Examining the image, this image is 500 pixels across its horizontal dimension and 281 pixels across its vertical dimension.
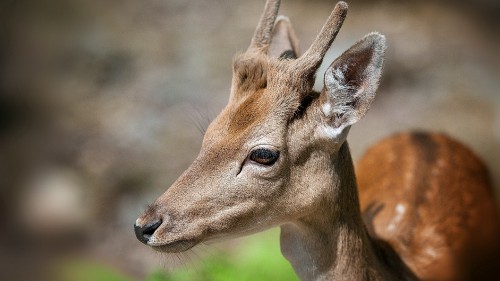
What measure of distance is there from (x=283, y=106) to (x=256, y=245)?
11.3 ft

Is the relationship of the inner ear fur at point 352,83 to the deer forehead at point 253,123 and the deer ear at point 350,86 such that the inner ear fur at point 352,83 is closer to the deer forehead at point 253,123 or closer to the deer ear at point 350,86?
the deer ear at point 350,86

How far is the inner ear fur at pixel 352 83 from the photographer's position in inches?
136

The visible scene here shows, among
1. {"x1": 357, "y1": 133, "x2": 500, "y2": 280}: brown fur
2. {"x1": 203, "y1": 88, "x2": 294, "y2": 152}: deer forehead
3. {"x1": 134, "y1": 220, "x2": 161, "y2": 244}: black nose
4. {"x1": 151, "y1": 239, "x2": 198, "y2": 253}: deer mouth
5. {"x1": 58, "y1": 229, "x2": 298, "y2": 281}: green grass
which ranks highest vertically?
{"x1": 203, "y1": 88, "x2": 294, "y2": 152}: deer forehead

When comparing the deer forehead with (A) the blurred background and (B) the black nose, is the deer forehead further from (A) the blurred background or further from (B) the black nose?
(A) the blurred background

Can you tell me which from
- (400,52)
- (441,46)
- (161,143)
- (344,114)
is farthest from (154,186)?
(344,114)

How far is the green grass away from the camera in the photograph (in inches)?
244

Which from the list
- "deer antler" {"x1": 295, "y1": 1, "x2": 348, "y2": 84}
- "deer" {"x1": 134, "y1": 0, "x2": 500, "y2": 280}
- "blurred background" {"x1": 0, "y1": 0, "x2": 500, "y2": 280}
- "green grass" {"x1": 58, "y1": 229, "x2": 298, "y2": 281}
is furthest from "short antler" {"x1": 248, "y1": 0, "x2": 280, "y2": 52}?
"blurred background" {"x1": 0, "y1": 0, "x2": 500, "y2": 280}

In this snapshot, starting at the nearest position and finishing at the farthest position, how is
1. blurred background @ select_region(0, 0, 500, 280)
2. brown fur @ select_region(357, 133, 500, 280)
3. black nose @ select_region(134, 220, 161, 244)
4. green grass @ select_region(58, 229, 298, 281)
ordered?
black nose @ select_region(134, 220, 161, 244)
brown fur @ select_region(357, 133, 500, 280)
green grass @ select_region(58, 229, 298, 281)
blurred background @ select_region(0, 0, 500, 280)

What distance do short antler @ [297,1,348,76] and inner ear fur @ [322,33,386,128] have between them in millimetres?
91

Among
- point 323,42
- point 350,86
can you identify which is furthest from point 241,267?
point 323,42

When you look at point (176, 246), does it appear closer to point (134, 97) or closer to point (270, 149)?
point (270, 149)

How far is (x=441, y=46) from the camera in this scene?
9.24 metres

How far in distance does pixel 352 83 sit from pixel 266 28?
0.69 meters

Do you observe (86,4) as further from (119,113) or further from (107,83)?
(119,113)
